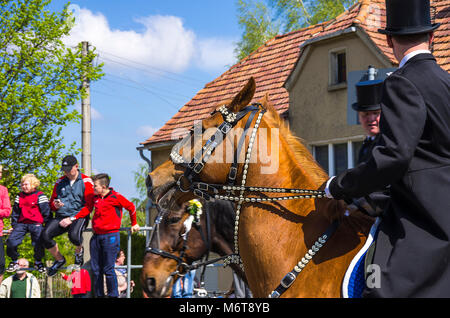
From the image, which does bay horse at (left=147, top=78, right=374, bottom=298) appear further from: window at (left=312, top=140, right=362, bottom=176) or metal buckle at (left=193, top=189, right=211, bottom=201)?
window at (left=312, top=140, right=362, bottom=176)

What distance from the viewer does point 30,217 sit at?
9.90m

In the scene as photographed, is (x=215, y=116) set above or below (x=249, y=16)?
below

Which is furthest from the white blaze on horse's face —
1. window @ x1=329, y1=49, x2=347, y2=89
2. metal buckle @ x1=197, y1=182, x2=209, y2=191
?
window @ x1=329, y1=49, x2=347, y2=89

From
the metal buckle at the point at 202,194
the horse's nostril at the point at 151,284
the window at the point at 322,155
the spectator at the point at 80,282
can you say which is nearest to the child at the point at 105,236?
the spectator at the point at 80,282

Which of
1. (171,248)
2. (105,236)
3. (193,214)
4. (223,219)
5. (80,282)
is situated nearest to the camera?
(171,248)

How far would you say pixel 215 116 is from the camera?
4227mm

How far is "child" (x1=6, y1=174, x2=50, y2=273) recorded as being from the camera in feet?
32.4

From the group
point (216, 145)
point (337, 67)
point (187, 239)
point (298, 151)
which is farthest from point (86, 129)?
point (298, 151)

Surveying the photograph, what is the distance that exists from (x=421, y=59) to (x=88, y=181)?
25.5ft

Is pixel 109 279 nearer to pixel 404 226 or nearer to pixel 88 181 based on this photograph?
pixel 88 181

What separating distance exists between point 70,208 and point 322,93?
893 centimetres

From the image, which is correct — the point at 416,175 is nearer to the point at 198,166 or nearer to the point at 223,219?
the point at 198,166

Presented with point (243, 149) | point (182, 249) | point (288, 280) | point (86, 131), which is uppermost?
point (86, 131)
